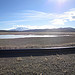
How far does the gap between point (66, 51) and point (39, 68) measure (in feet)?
15.2

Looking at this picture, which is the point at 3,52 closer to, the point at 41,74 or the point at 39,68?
the point at 39,68

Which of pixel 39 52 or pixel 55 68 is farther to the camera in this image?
pixel 39 52

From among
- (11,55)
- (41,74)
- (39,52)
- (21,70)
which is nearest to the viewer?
(41,74)

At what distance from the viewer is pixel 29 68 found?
19.7ft

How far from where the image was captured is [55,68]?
600 centimetres

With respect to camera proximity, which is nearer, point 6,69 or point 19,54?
point 6,69

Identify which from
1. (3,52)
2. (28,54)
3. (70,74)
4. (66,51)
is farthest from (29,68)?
(66,51)

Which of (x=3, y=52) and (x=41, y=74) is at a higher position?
(x=3, y=52)

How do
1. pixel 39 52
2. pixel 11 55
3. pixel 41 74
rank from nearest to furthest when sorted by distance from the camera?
pixel 41 74 < pixel 11 55 < pixel 39 52

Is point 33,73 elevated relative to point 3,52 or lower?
lower

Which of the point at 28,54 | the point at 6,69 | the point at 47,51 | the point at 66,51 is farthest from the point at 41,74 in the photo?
the point at 66,51

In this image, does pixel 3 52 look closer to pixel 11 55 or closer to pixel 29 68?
pixel 11 55

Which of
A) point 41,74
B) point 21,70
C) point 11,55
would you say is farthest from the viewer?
point 11,55

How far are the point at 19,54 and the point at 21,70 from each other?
324cm
